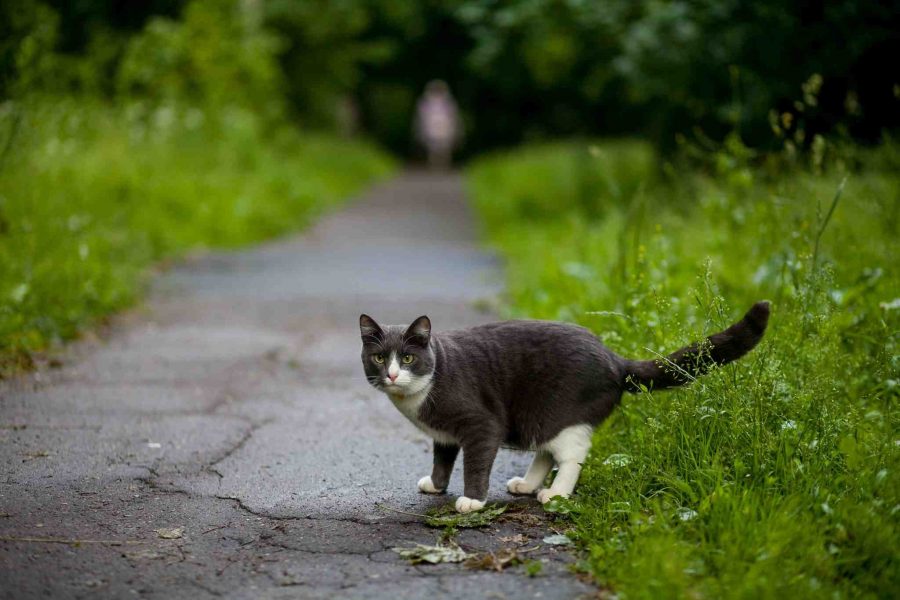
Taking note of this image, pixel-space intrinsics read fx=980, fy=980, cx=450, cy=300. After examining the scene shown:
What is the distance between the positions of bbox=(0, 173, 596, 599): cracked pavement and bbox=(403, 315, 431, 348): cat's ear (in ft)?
2.21

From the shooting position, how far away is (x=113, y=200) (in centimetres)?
1040

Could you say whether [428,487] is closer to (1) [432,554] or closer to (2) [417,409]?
(2) [417,409]

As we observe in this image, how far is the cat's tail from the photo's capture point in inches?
147

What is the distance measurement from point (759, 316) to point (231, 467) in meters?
2.40

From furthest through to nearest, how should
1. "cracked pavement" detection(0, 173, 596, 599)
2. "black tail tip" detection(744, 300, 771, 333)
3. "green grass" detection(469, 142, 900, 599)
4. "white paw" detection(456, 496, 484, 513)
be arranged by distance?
"white paw" detection(456, 496, 484, 513) → "black tail tip" detection(744, 300, 771, 333) → "cracked pavement" detection(0, 173, 596, 599) → "green grass" detection(469, 142, 900, 599)

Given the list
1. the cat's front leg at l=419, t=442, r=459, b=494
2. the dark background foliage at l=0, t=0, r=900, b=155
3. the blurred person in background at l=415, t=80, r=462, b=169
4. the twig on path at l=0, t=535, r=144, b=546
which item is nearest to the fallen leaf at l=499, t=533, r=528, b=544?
the cat's front leg at l=419, t=442, r=459, b=494

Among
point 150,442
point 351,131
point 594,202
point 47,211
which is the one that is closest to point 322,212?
point 594,202

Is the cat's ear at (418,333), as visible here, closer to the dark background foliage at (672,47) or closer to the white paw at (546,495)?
the white paw at (546,495)

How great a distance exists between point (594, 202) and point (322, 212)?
454 cm

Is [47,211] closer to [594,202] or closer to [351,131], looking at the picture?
[594,202]

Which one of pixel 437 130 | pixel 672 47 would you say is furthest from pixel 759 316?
pixel 437 130

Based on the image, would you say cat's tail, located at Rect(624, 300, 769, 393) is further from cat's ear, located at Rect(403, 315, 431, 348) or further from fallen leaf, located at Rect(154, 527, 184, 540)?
fallen leaf, located at Rect(154, 527, 184, 540)

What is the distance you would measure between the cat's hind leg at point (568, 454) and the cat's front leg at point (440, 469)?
455 mm

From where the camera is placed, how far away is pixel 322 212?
52.5 feet
